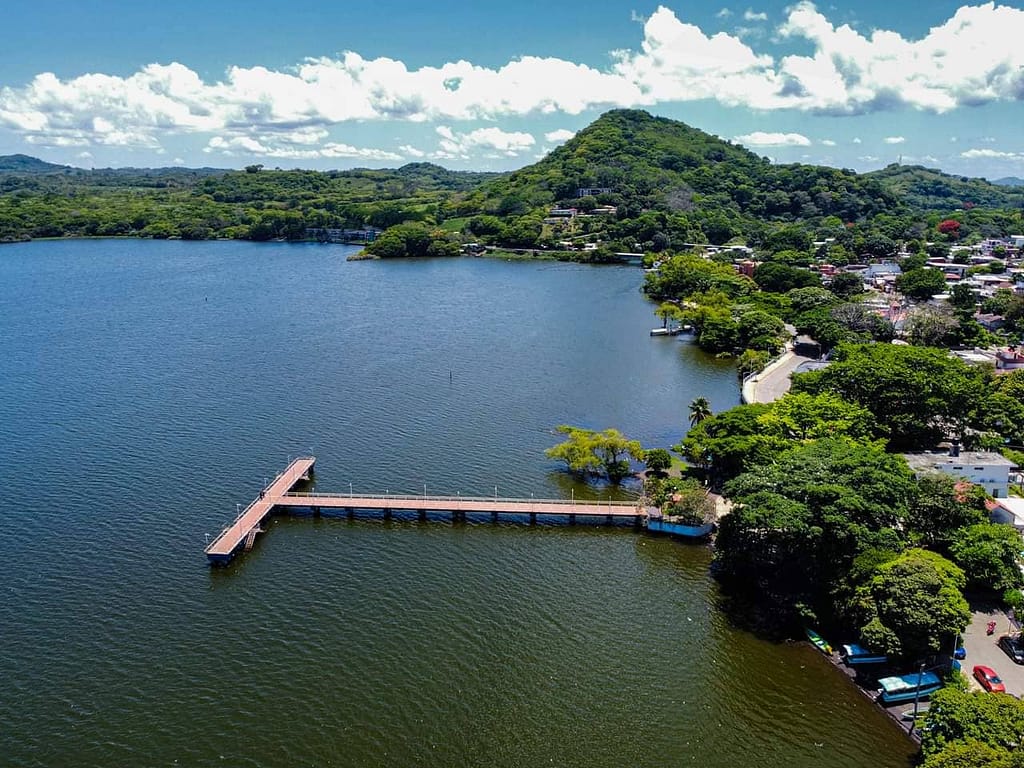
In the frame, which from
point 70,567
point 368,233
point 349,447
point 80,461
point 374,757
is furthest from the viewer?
point 368,233

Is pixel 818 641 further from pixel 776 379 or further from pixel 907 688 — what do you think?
pixel 776 379

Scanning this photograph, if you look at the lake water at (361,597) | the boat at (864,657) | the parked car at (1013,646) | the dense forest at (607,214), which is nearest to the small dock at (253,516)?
the lake water at (361,597)

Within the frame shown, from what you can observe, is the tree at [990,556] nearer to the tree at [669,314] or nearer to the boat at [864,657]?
the boat at [864,657]

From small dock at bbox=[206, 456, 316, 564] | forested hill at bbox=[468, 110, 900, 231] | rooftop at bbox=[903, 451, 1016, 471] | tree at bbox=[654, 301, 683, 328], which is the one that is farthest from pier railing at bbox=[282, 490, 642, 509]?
forested hill at bbox=[468, 110, 900, 231]

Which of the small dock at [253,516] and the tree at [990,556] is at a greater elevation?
the tree at [990,556]

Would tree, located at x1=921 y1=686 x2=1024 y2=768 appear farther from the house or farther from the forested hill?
the forested hill

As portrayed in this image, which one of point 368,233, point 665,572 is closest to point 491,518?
point 665,572

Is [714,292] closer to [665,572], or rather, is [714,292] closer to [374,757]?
[665,572]

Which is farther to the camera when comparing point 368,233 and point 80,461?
point 368,233
